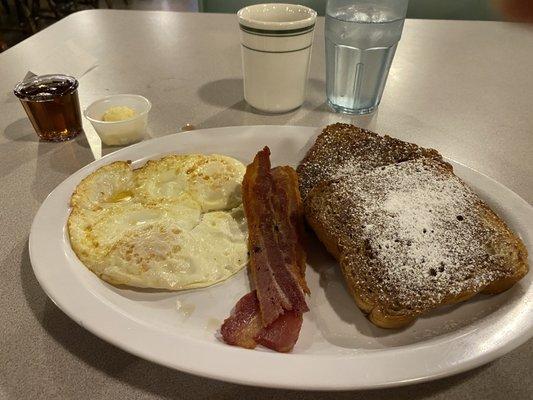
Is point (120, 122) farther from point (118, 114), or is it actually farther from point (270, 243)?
point (270, 243)

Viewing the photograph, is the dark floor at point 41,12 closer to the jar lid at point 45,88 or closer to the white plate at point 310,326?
the jar lid at point 45,88

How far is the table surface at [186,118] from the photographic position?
3.05ft

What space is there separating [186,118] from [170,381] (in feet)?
4.28

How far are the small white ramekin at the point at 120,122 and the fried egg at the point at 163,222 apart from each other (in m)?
0.34

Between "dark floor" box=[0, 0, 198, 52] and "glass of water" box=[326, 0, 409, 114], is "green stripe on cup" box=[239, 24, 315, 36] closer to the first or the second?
"glass of water" box=[326, 0, 409, 114]

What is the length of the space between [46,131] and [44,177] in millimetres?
294

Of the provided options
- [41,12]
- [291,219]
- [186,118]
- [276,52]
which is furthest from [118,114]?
[41,12]

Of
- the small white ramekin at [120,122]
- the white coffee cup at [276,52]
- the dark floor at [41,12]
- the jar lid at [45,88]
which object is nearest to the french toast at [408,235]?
the white coffee cup at [276,52]

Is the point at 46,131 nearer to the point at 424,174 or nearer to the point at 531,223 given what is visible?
the point at 424,174

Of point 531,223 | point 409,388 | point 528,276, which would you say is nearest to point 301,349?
point 409,388

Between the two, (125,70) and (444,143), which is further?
(125,70)

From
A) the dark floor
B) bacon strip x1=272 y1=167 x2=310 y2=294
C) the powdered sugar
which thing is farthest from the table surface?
the dark floor

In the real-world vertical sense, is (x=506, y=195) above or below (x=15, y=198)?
above

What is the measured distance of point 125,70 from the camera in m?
2.35
